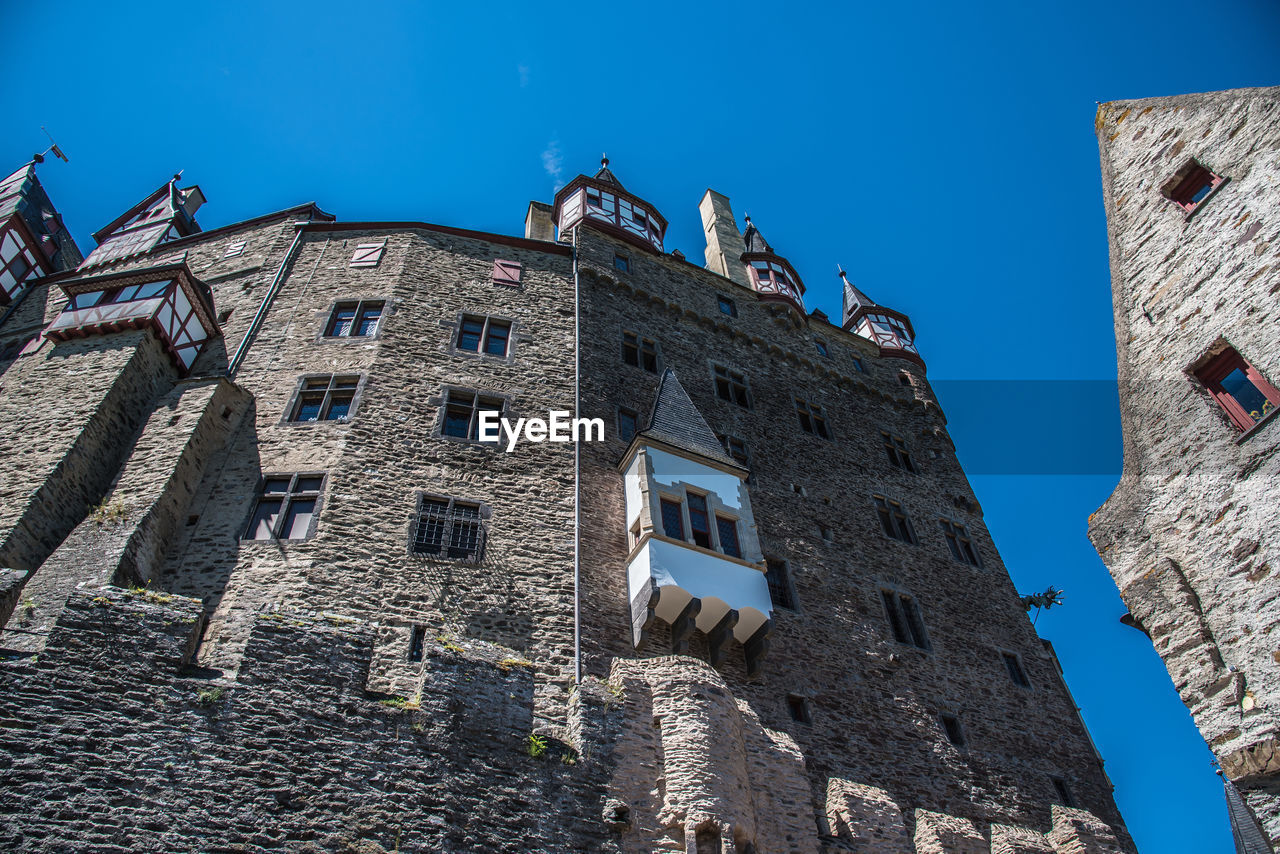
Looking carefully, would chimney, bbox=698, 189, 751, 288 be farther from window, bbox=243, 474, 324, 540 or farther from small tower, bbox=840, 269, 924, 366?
window, bbox=243, 474, 324, 540

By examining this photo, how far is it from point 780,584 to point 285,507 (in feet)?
32.2

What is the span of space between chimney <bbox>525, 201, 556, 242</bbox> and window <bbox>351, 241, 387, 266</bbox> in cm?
780

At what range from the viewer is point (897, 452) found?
23.7 m

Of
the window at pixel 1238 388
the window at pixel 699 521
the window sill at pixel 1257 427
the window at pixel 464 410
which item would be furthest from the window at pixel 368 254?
the window sill at pixel 1257 427

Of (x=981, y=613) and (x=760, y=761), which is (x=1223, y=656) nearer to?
(x=760, y=761)

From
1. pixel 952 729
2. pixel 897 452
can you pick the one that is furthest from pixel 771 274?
pixel 952 729

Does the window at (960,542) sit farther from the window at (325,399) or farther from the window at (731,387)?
the window at (325,399)

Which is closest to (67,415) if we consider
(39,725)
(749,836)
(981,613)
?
(39,725)

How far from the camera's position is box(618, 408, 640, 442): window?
18.0m

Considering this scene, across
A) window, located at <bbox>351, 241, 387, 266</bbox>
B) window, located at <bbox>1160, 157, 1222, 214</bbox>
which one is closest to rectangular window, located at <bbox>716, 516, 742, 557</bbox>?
window, located at <bbox>1160, 157, 1222, 214</bbox>

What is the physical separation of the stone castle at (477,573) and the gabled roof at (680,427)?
3.7 inches

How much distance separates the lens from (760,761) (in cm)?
1204

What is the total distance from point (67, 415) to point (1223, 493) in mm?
17191

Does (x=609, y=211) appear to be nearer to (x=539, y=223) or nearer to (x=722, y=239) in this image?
(x=539, y=223)
